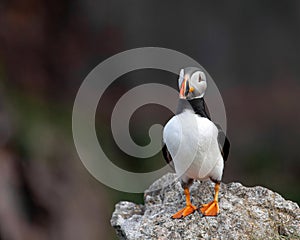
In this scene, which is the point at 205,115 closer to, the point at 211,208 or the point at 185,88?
the point at 185,88

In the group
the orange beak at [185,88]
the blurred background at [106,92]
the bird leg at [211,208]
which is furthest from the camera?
the blurred background at [106,92]

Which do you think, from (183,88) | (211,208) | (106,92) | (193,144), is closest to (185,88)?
(183,88)

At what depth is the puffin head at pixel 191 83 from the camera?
2469mm

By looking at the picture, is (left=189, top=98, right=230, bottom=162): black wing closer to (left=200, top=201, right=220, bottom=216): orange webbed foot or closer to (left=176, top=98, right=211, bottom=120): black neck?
(left=176, top=98, right=211, bottom=120): black neck

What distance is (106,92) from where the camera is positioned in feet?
24.3

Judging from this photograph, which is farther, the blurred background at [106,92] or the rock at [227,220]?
the blurred background at [106,92]

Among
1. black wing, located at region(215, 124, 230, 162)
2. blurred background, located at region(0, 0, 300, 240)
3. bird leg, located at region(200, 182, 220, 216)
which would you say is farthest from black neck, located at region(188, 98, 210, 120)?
blurred background, located at region(0, 0, 300, 240)

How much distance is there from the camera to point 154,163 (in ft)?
21.8

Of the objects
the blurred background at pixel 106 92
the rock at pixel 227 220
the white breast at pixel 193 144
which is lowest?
the rock at pixel 227 220

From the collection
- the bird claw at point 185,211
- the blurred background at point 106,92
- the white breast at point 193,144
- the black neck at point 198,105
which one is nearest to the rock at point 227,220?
the bird claw at point 185,211

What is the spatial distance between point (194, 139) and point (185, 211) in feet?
1.09

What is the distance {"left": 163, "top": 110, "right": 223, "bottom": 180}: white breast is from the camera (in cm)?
252

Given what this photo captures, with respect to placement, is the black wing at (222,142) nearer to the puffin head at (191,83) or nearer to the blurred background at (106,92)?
the puffin head at (191,83)

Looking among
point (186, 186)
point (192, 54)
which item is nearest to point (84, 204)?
point (192, 54)
